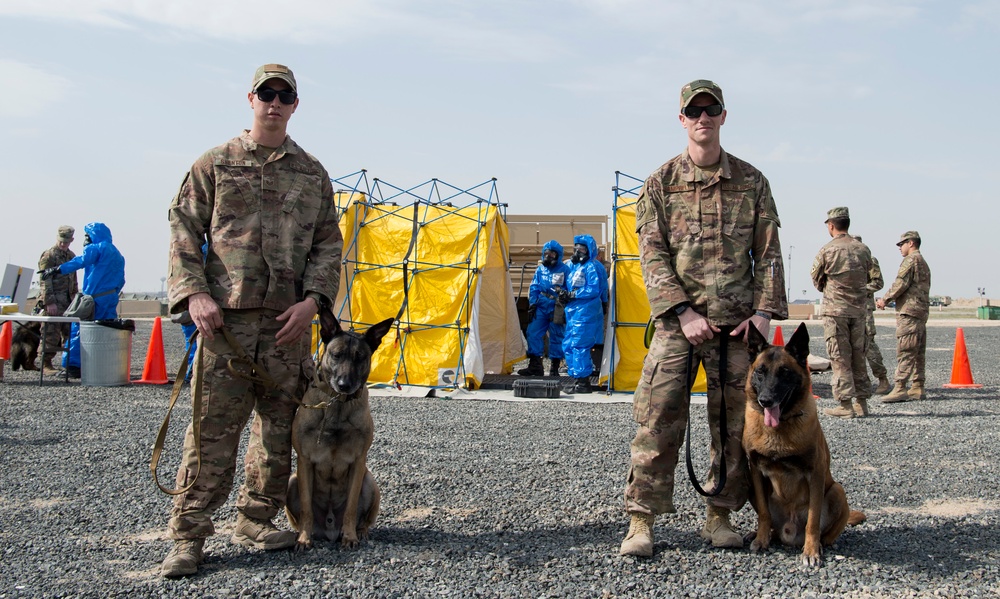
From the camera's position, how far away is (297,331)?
3594mm

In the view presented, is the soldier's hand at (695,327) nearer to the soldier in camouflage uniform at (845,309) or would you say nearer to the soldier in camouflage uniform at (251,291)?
the soldier in camouflage uniform at (251,291)

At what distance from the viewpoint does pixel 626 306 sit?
10.6m

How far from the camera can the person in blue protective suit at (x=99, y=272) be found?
1098cm

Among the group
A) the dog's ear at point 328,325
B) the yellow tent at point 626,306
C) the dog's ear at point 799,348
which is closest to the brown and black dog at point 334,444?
the dog's ear at point 328,325

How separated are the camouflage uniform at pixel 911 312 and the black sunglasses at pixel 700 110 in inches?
300

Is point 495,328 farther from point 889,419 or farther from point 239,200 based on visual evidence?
point 239,200

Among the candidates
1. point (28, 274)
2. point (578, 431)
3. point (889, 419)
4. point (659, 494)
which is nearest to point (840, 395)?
point (889, 419)

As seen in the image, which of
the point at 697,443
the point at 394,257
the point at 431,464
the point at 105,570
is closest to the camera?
the point at 105,570

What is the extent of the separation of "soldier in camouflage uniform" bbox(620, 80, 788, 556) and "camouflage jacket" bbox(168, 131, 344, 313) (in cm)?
168

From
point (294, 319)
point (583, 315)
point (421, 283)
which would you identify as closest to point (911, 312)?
point (583, 315)

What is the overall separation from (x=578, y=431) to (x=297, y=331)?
4461 mm

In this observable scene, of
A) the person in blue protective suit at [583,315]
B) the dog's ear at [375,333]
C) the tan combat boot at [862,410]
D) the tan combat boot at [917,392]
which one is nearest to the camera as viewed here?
the dog's ear at [375,333]

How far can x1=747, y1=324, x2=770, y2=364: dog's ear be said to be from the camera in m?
3.58

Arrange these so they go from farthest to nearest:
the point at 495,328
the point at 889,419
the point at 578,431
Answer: the point at 495,328 < the point at 889,419 < the point at 578,431
